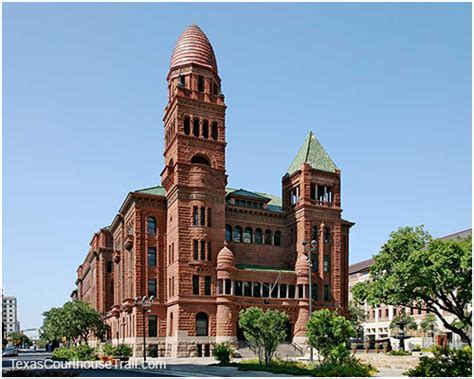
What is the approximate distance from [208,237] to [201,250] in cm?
160

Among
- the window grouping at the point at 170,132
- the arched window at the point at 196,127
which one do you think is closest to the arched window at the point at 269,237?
the arched window at the point at 196,127

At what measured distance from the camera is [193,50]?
68.8 meters

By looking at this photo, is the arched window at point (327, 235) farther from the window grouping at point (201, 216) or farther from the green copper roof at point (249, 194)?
the window grouping at point (201, 216)

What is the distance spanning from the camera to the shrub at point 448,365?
27906 mm

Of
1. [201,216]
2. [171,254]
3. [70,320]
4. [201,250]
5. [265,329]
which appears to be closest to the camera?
[265,329]

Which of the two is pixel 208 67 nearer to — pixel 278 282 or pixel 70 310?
pixel 278 282

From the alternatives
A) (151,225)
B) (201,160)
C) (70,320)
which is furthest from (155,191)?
(70,320)

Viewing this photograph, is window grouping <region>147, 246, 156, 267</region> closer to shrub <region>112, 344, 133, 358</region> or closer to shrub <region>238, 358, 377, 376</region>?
shrub <region>112, 344, 133, 358</region>

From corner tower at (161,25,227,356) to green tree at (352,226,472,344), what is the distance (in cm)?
2431

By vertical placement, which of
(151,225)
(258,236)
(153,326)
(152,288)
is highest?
(151,225)

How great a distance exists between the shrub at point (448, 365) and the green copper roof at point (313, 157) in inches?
1689

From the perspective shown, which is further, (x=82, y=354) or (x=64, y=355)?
A: (x=64, y=355)

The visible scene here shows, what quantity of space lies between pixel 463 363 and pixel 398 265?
31.0 feet

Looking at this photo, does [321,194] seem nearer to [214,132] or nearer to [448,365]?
[214,132]
